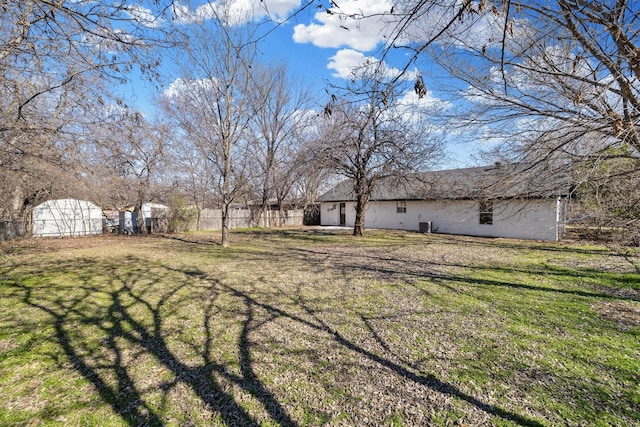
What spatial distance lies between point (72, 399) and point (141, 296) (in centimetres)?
332

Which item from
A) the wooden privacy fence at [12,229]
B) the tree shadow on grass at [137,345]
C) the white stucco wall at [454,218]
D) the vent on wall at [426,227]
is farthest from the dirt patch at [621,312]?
the wooden privacy fence at [12,229]

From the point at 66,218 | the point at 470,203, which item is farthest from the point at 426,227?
the point at 66,218

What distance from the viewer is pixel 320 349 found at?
12.3 feet

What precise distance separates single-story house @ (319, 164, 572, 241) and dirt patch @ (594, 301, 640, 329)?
5.16ft

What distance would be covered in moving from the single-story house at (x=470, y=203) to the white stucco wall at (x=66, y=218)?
16910 mm

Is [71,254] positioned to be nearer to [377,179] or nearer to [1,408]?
[1,408]

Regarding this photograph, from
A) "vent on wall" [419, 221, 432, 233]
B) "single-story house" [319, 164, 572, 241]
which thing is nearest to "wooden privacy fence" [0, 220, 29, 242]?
"single-story house" [319, 164, 572, 241]

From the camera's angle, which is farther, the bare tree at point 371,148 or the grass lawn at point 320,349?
the bare tree at point 371,148

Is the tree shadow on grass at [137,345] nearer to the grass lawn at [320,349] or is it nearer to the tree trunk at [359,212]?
the grass lawn at [320,349]

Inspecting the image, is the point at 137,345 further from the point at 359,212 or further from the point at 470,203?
the point at 470,203

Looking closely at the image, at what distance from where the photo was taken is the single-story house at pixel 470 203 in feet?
18.2

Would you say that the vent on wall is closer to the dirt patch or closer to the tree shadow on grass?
the dirt patch

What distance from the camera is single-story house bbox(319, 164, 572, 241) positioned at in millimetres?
5543

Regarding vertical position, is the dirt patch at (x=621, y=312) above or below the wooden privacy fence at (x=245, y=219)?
below
